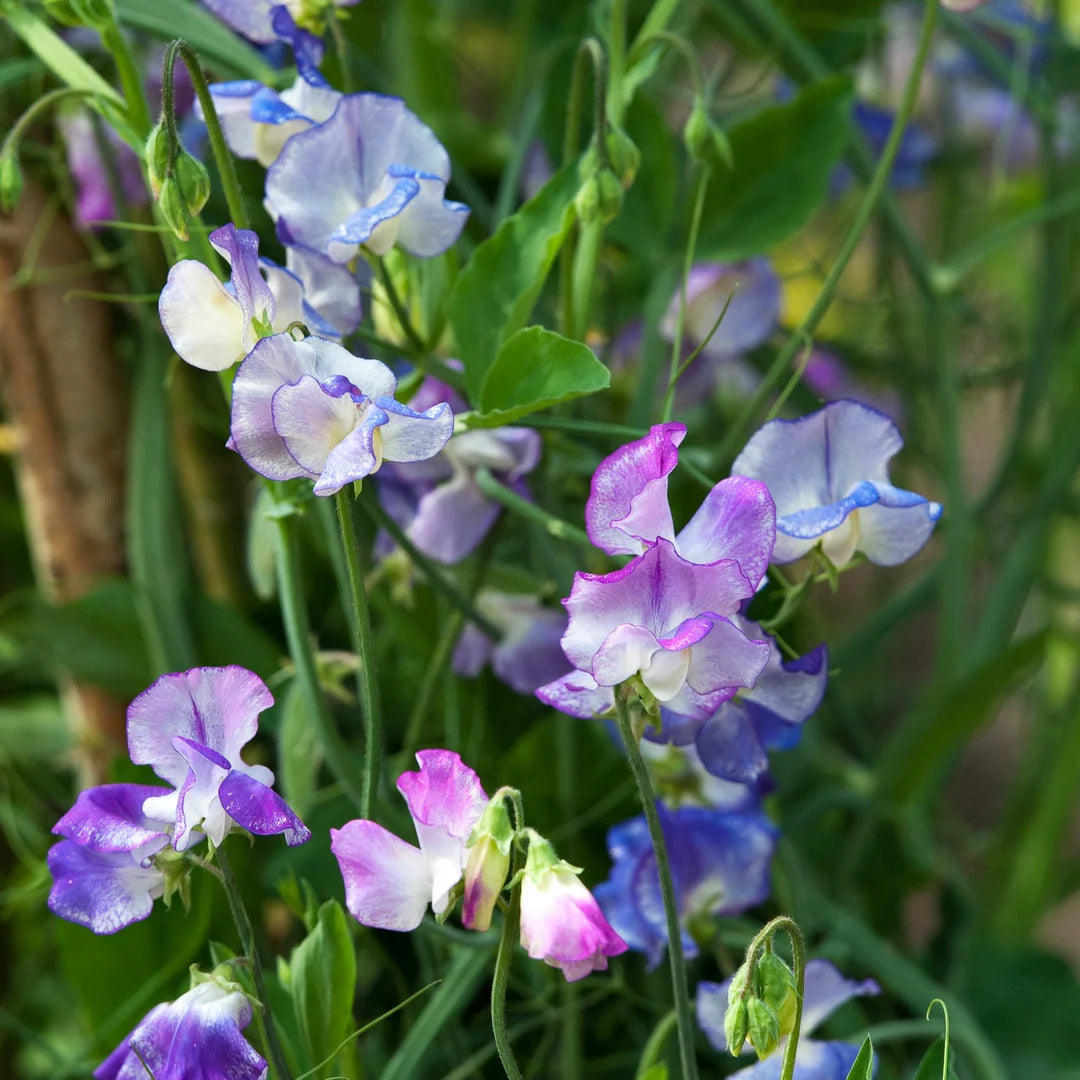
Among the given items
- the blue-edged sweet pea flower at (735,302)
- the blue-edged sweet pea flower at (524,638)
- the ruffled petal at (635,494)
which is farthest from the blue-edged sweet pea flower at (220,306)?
the blue-edged sweet pea flower at (735,302)

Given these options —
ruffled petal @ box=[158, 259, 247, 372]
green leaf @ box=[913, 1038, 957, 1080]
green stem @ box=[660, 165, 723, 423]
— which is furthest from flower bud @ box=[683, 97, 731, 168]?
green leaf @ box=[913, 1038, 957, 1080]

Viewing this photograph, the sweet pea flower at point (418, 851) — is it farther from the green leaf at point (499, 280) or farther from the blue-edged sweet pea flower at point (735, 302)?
the blue-edged sweet pea flower at point (735, 302)

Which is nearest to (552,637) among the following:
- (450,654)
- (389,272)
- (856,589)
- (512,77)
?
(450,654)

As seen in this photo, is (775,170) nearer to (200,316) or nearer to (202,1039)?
(200,316)

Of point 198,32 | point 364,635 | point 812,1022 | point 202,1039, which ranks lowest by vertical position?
point 812,1022

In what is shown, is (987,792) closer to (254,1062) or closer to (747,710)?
(747,710)

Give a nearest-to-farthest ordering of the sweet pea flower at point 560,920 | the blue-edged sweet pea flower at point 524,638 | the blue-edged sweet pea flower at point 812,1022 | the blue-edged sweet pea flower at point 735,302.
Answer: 1. the sweet pea flower at point 560,920
2. the blue-edged sweet pea flower at point 812,1022
3. the blue-edged sweet pea flower at point 524,638
4. the blue-edged sweet pea flower at point 735,302

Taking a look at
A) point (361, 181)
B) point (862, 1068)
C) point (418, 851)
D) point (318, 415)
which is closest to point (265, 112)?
point (361, 181)
